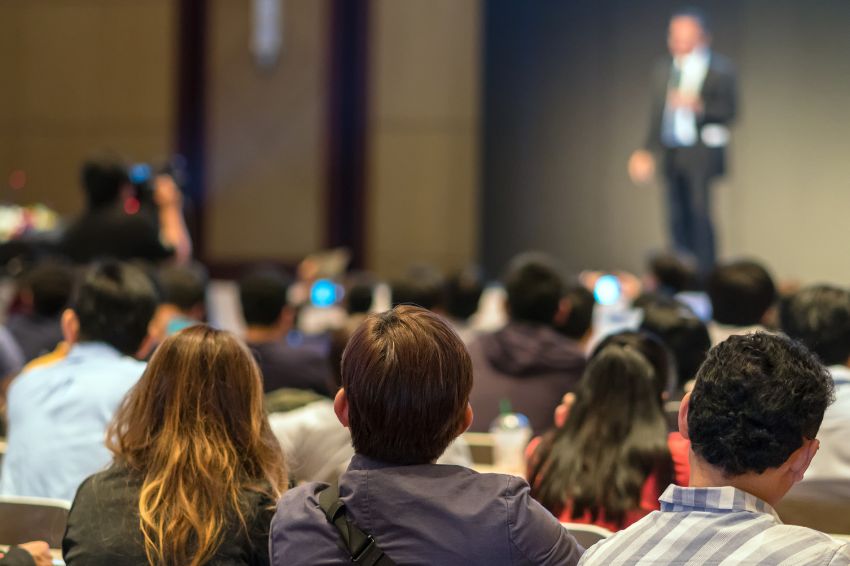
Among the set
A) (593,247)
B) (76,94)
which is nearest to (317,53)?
(76,94)

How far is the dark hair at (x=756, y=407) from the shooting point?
142 centimetres

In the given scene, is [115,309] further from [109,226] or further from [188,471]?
[109,226]

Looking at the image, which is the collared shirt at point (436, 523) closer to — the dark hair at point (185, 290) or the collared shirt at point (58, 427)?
the collared shirt at point (58, 427)

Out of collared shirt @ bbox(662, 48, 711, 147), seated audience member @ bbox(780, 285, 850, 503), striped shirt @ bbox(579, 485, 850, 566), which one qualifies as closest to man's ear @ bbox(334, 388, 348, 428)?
striped shirt @ bbox(579, 485, 850, 566)

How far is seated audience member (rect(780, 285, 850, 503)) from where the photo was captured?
8.17 ft

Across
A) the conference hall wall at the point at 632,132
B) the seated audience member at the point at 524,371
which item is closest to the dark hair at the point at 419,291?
the seated audience member at the point at 524,371

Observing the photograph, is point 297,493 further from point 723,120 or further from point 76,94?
point 76,94

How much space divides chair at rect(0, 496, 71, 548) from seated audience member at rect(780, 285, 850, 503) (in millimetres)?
1538

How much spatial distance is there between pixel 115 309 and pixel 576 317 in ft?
5.60

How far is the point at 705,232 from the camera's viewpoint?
22.7ft

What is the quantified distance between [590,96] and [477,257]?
4.83 feet

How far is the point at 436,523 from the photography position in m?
1.57

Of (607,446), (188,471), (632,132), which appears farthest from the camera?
(632,132)

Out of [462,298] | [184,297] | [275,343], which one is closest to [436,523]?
[275,343]
